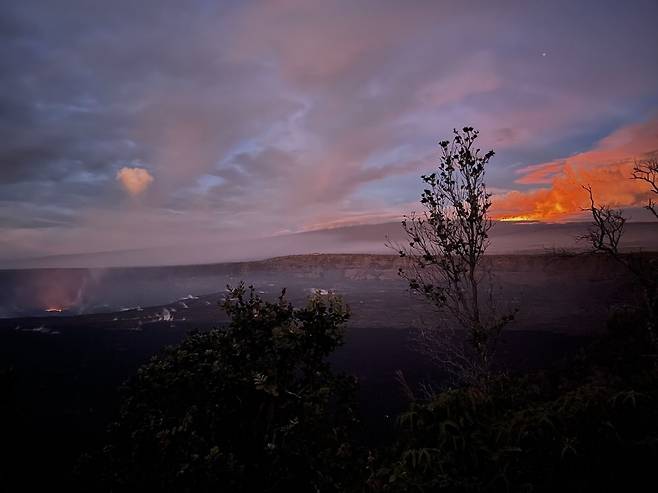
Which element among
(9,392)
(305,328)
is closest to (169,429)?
(305,328)

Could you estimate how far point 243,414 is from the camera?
959 cm

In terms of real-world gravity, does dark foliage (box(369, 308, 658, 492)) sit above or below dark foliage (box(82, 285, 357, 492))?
above

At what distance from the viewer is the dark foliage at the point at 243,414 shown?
324 inches

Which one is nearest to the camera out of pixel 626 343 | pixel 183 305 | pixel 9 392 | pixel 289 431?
pixel 289 431

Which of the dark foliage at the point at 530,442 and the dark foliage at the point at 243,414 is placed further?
the dark foliage at the point at 243,414

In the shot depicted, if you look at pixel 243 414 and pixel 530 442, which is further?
pixel 243 414

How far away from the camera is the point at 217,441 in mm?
8984

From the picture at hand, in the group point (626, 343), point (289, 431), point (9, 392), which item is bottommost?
point (626, 343)

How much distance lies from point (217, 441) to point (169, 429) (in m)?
1.28

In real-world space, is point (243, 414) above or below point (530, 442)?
below

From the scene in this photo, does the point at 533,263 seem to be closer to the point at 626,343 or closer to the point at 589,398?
the point at 626,343

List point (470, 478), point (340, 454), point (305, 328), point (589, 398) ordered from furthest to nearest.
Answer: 1. point (305, 328)
2. point (340, 454)
3. point (589, 398)
4. point (470, 478)

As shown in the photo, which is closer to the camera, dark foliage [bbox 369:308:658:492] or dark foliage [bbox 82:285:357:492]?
dark foliage [bbox 369:308:658:492]

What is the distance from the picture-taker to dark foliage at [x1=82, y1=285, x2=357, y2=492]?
8.24 metres
